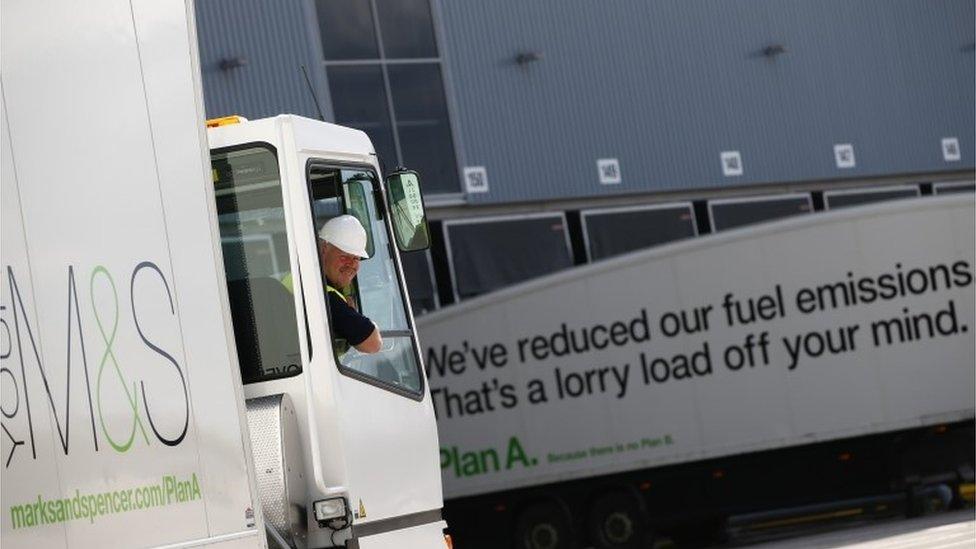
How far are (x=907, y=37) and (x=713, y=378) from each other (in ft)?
53.3

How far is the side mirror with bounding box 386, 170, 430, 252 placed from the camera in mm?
10148

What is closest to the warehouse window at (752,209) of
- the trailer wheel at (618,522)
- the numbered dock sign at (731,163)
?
the numbered dock sign at (731,163)

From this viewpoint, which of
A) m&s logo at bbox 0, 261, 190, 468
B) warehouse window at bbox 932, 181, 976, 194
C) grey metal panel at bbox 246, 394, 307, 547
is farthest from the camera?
warehouse window at bbox 932, 181, 976, 194

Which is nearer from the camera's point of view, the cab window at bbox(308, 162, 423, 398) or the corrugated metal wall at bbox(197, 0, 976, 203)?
the cab window at bbox(308, 162, 423, 398)

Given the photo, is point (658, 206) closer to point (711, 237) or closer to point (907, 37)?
point (907, 37)

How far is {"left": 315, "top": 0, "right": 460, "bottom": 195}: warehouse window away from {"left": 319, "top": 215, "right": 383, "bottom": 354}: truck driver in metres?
19.4

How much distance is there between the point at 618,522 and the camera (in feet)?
73.7

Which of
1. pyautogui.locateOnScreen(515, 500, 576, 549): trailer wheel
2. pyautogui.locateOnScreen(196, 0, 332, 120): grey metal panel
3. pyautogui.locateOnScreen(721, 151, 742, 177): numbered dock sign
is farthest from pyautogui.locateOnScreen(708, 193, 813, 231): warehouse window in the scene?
pyautogui.locateOnScreen(515, 500, 576, 549): trailer wheel

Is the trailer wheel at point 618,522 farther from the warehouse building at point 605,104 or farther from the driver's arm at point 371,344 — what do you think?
the driver's arm at point 371,344

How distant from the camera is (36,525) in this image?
22.8 ft

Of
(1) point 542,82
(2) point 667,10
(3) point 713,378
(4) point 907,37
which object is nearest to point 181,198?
(3) point 713,378

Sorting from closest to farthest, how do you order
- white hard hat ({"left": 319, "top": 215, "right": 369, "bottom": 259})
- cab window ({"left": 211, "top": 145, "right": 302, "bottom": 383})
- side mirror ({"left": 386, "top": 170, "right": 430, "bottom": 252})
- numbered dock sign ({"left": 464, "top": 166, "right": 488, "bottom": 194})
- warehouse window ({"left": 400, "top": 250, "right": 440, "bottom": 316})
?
1. cab window ({"left": 211, "top": 145, "right": 302, "bottom": 383})
2. white hard hat ({"left": 319, "top": 215, "right": 369, "bottom": 259})
3. side mirror ({"left": 386, "top": 170, "right": 430, "bottom": 252})
4. warehouse window ({"left": 400, "top": 250, "right": 440, "bottom": 316})
5. numbered dock sign ({"left": 464, "top": 166, "right": 488, "bottom": 194})

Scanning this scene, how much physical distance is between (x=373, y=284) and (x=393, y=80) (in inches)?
797

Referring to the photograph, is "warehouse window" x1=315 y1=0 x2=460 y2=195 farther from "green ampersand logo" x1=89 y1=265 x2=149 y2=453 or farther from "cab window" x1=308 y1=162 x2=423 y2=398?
"green ampersand logo" x1=89 y1=265 x2=149 y2=453
